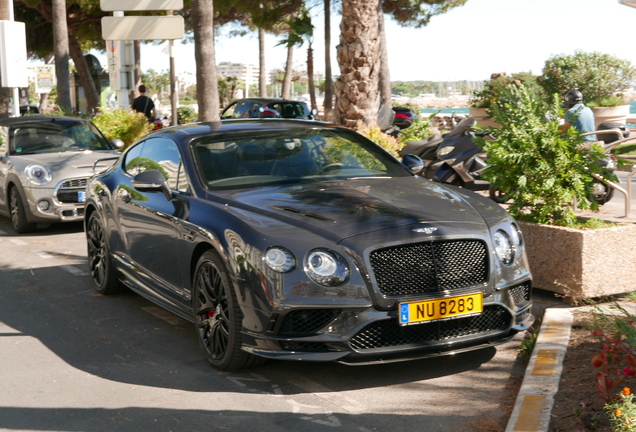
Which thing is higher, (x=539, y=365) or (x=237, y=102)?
(x=237, y=102)

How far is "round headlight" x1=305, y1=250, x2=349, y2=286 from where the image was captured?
4.86m

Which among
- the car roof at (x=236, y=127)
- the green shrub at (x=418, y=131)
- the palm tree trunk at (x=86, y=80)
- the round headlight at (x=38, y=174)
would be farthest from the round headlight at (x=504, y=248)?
the palm tree trunk at (x=86, y=80)

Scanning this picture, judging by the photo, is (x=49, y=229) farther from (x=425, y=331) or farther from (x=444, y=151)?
(x=425, y=331)

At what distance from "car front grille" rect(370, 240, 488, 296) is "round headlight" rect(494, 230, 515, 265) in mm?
193

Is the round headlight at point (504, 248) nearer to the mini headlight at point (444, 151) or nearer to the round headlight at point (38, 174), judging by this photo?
the mini headlight at point (444, 151)

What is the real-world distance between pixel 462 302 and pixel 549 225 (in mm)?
2334

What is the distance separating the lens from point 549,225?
23.2 feet

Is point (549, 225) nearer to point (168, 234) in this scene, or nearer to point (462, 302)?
point (462, 302)

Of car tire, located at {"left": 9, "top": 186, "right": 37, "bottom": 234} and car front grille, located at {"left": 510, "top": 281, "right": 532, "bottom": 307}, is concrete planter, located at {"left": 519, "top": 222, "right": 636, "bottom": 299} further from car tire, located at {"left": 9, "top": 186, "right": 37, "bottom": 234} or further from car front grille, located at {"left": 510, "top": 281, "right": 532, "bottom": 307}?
car tire, located at {"left": 9, "top": 186, "right": 37, "bottom": 234}

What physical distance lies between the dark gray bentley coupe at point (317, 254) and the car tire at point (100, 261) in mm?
1079

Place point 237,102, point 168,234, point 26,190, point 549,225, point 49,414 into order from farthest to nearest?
point 237,102 → point 26,190 → point 549,225 → point 168,234 → point 49,414

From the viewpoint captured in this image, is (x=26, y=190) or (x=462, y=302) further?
(x=26, y=190)

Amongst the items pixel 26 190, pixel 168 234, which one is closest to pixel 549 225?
pixel 168 234

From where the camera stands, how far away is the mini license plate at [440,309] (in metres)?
4.87
